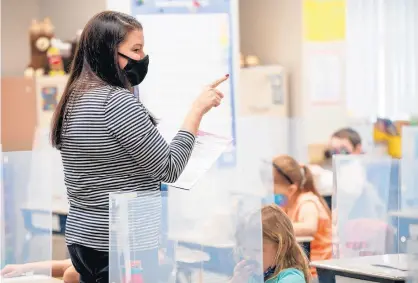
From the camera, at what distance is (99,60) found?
2420 mm

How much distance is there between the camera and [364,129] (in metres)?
7.54

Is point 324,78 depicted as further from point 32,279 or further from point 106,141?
point 106,141

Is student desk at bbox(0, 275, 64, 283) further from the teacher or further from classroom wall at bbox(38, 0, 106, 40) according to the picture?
classroom wall at bbox(38, 0, 106, 40)

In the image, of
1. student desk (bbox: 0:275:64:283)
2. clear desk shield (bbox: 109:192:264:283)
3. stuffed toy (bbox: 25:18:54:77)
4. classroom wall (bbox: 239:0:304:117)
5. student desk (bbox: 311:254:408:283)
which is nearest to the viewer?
clear desk shield (bbox: 109:192:264:283)

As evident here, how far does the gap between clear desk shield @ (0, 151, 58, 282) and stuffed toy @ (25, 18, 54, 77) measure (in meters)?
5.09

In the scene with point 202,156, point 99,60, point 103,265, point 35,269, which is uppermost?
point 99,60

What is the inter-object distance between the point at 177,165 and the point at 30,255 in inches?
36.4

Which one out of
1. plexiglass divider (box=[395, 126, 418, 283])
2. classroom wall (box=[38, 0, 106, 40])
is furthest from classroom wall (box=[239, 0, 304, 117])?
plexiglass divider (box=[395, 126, 418, 283])

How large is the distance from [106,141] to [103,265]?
1.08 ft

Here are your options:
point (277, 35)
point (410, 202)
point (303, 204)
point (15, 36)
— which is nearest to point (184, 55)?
point (303, 204)

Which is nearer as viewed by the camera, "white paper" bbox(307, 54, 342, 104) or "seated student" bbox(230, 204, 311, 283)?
"seated student" bbox(230, 204, 311, 283)

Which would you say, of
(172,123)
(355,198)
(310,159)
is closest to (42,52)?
(310,159)

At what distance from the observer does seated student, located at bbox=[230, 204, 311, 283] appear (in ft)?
9.29

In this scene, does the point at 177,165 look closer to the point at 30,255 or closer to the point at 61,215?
the point at 30,255
